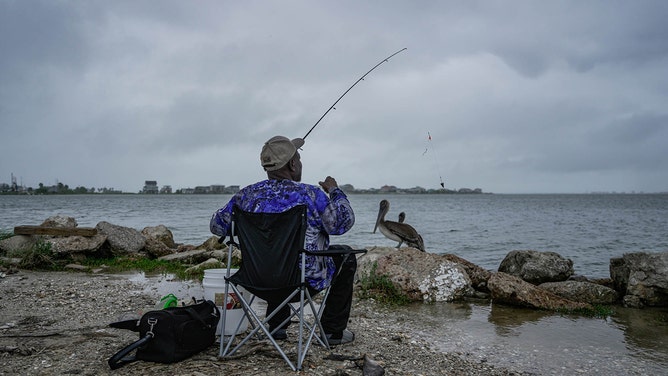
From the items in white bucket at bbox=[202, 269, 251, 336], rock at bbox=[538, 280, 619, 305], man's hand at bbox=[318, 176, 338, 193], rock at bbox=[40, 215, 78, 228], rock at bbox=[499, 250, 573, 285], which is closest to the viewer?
man's hand at bbox=[318, 176, 338, 193]

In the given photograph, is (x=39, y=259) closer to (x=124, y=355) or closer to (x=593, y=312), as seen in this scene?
(x=124, y=355)

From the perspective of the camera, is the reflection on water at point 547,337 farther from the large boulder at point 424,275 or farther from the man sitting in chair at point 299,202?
the man sitting in chair at point 299,202

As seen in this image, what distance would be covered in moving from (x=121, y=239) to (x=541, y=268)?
29.2 ft

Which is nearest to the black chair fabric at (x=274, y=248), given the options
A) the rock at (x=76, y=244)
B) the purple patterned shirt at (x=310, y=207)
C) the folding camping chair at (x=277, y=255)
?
the folding camping chair at (x=277, y=255)

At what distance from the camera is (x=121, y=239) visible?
11.2 metres

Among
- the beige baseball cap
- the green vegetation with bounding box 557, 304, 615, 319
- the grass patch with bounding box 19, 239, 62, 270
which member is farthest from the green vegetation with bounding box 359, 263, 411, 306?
the grass patch with bounding box 19, 239, 62, 270

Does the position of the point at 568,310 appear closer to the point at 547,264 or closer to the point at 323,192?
the point at 547,264

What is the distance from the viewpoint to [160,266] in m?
9.97

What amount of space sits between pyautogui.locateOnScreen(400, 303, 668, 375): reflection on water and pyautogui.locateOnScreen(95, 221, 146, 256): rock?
7.01 meters

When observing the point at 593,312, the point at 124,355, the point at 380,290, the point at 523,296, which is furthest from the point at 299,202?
the point at 593,312

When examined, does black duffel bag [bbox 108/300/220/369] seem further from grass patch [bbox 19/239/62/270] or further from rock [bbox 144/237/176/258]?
rock [bbox 144/237/176/258]

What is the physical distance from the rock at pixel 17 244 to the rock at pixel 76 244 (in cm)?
65

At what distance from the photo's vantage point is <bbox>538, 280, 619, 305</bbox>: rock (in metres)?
8.21

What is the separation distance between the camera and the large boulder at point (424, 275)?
7.60 m
